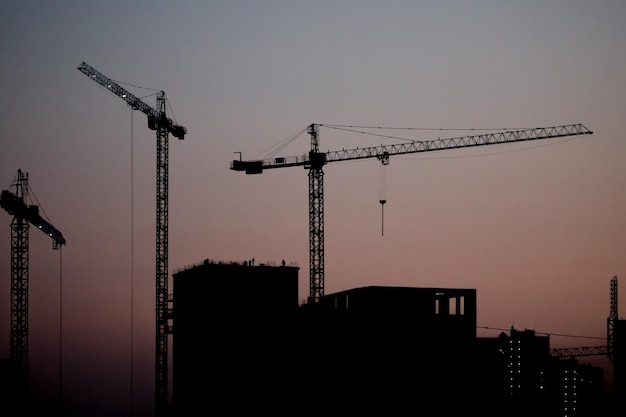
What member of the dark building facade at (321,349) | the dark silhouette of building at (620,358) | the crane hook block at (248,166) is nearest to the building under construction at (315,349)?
the dark building facade at (321,349)

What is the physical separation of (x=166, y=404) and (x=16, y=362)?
2116cm

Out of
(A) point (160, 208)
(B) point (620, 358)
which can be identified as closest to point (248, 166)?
(A) point (160, 208)

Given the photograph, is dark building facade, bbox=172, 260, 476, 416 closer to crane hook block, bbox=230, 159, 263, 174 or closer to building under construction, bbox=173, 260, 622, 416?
building under construction, bbox=173, 260, 622, 416

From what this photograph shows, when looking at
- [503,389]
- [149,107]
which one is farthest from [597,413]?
[149,107]

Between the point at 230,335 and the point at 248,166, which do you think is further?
the point at 248,166

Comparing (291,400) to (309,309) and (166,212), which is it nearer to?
(309,309)

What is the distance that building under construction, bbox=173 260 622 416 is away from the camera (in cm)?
10238

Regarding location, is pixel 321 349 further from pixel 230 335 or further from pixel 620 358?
pixel 620 358

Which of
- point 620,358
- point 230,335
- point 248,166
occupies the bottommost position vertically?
point 620,358

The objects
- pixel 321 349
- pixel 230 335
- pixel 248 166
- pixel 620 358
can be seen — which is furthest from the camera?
pixel 620 358

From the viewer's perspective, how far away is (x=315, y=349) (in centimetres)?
10962

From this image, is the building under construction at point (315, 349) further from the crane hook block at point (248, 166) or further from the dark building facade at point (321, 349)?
the crane hook block at point (248, 166)

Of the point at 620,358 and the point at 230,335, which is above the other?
the point at 230,335

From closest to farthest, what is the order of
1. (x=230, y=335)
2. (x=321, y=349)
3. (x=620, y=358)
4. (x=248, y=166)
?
1. (x=321, y=349)
2. (x=230, y=335)
3. (x=248, y=166)
4. (x=620, y=358)
